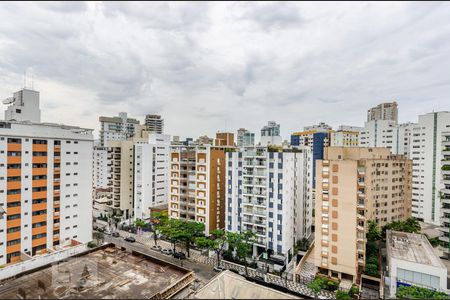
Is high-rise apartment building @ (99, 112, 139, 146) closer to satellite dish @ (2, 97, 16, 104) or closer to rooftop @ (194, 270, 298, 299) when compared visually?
satellite dish @ (2, 97, 16, 104)

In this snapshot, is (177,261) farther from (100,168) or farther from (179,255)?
(100,168)

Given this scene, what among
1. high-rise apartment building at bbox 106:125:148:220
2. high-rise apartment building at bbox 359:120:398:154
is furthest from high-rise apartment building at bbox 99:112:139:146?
high-rise apartment building at bbox 359:120:398:154

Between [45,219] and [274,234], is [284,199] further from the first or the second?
[45,219]

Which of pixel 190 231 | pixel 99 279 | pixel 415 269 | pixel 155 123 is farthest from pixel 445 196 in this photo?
pixel 155 123

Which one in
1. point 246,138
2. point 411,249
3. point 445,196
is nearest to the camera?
point 411,249

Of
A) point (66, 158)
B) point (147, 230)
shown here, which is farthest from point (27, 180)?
point (147, 230)

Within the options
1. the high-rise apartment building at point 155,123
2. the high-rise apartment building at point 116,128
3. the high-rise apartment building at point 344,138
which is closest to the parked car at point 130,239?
the high-rise apartment building at point 116,128
